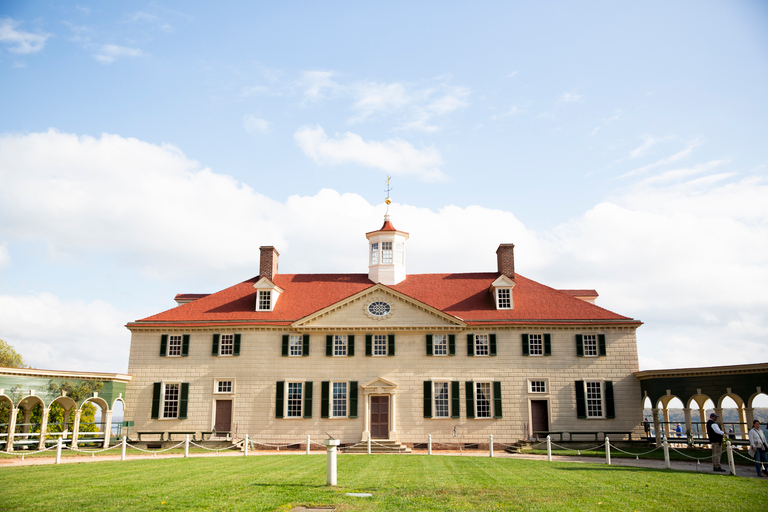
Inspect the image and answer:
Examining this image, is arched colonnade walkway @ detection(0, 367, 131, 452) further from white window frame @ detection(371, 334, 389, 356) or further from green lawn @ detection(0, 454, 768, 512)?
white window frame @ detection(371, 334, 389, 356)

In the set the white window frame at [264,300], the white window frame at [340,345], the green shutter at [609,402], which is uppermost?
the white window frame at [264,300]

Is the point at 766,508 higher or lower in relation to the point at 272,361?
lower

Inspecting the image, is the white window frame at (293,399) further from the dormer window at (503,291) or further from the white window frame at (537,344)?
the white window frame at (537,344)

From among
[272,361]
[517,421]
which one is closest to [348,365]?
[272,361]

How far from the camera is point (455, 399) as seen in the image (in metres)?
30.5

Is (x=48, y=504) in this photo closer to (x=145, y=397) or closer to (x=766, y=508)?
(x=766, y=508)

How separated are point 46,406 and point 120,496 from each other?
1839 centimetres

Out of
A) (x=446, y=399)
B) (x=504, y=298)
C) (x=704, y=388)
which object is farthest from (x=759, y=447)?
(x=504, y=298)

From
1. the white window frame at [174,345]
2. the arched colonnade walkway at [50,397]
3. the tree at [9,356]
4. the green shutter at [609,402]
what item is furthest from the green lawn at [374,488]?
the tree at [9,356]

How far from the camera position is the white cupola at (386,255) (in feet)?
116

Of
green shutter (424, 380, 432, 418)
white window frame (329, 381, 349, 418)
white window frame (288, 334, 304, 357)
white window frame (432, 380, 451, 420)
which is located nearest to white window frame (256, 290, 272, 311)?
white window frame (288, 334, 304, 357)

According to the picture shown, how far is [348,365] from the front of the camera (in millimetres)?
31047

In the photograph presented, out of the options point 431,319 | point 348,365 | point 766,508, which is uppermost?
point 431,319

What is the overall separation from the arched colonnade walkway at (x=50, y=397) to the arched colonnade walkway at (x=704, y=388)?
26.4 metres
